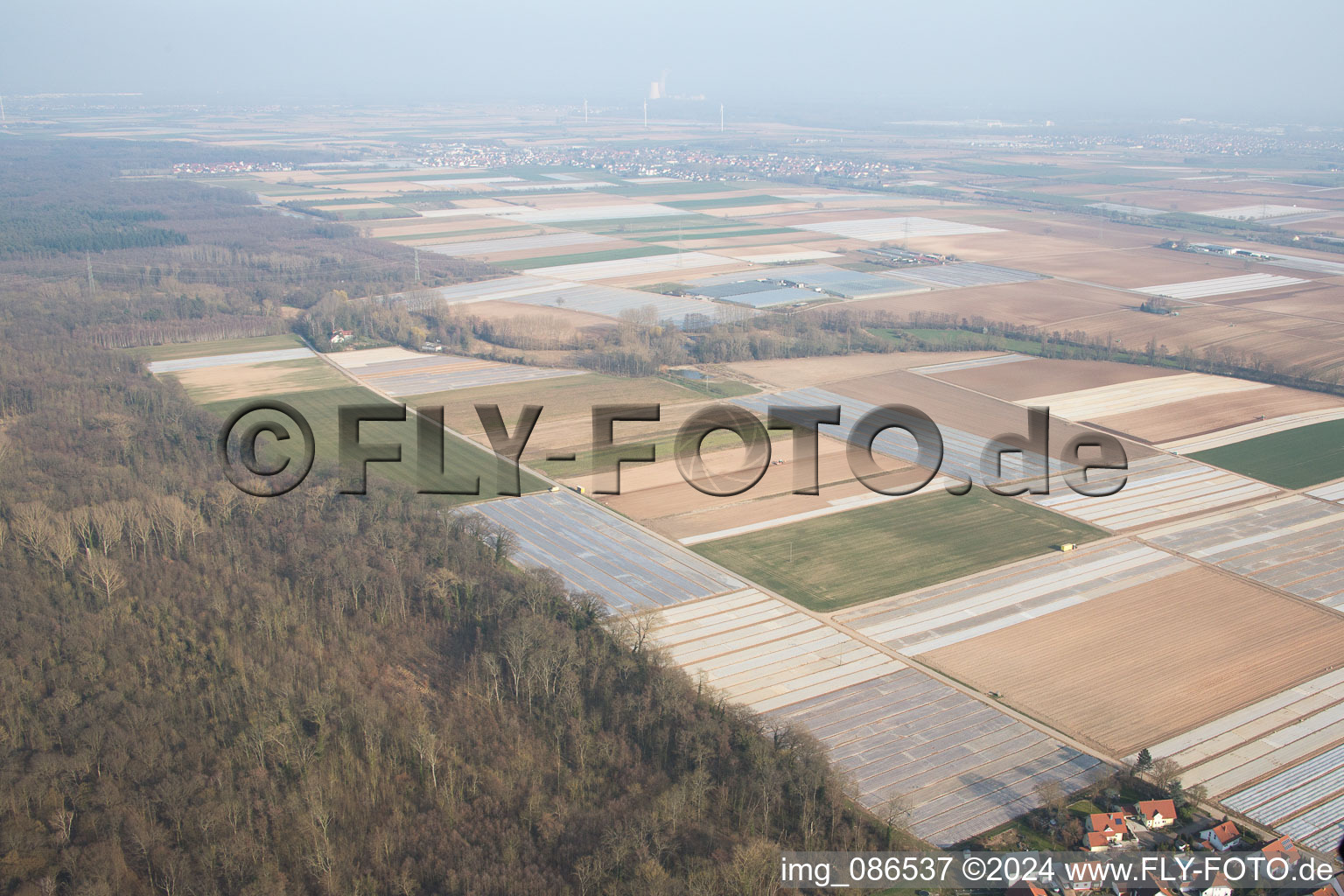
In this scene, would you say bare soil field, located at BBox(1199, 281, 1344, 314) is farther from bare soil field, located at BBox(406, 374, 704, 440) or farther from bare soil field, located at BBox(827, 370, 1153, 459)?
bare soil field, located at BBox(406, 374, 704, 440)

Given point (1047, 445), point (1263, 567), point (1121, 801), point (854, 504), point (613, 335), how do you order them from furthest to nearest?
point (613, 335) → point (1047, 445) → point (854, 504) → point (1263, 567) → point (1121, 801)

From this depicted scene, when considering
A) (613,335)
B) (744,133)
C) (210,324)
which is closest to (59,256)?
(210,324)

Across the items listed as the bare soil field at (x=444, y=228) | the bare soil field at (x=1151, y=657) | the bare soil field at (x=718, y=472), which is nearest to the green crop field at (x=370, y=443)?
the bare soil field at (x=718, y=472)

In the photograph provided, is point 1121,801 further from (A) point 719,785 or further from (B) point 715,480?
(B) point 715,480

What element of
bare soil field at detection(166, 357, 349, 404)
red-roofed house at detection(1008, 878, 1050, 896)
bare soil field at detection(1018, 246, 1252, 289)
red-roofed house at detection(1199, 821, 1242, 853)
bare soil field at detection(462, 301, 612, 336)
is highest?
bare soil field at detection(1018, 246, 1252, 289)

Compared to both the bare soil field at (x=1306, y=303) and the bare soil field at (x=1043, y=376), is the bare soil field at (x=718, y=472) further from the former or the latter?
the bare soil field at (x=1306, y=303)

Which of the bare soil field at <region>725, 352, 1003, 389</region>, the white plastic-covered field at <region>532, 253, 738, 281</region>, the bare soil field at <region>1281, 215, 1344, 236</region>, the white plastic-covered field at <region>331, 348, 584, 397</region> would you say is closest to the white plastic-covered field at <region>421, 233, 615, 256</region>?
the white plastic-covered field at <region>532, 253, 738, 281</region>
